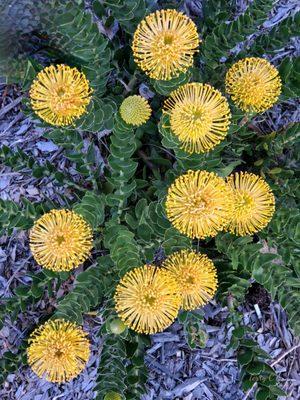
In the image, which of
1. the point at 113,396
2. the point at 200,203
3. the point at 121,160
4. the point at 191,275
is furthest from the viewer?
the point at 121,160

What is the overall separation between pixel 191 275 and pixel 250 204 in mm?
476

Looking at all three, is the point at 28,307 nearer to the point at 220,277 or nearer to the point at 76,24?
the point at 220,277

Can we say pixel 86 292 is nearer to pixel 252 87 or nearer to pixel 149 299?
pixel 149 299

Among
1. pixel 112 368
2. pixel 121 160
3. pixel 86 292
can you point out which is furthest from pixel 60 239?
pixel 112 368

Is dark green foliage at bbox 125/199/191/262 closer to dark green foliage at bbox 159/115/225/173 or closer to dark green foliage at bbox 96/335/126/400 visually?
dark green foliage at bbox 159/115/225/173

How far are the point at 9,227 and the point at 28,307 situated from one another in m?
0.76

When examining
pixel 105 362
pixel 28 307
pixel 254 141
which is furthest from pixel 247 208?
pixel 28 307

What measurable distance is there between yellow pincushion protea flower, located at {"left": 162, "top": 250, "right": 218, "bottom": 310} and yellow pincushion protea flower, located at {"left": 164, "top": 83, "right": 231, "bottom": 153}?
0.56 meters

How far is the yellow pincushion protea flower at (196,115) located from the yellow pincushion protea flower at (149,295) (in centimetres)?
66

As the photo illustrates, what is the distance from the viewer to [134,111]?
9.59ft

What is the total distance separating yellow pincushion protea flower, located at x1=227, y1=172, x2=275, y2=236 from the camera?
292cm

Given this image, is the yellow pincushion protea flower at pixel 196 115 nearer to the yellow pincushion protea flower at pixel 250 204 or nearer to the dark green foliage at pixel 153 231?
the yellow pincushion protea flower at pixel 250 204

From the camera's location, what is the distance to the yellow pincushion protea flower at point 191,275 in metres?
2.88

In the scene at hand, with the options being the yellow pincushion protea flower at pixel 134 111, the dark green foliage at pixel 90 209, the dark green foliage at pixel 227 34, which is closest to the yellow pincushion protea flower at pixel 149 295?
the dark green foliage at pixel 90 209
